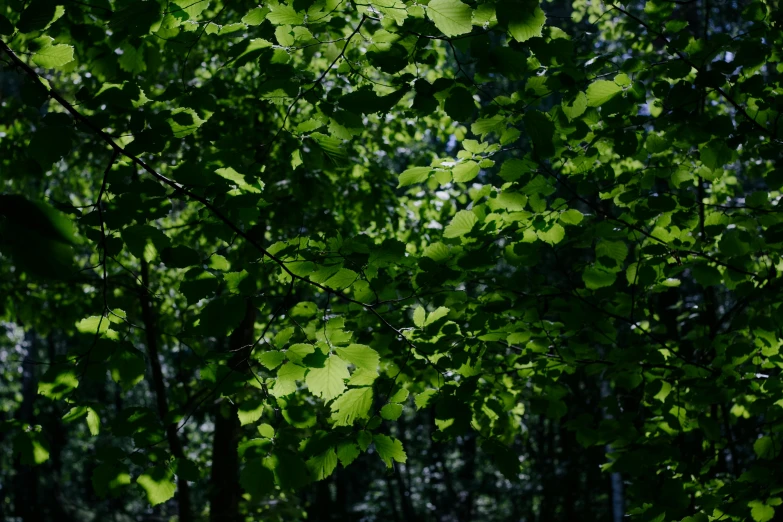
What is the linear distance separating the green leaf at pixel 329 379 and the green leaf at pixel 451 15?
100 cm

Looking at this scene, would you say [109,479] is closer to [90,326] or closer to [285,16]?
[90,326]

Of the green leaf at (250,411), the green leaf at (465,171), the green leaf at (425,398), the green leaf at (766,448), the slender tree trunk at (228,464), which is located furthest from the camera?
the slender tree trunk at (228,464)

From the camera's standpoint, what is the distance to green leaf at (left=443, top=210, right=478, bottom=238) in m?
2.39

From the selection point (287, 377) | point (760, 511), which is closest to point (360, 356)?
point (287, 377)

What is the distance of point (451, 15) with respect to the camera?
149cm

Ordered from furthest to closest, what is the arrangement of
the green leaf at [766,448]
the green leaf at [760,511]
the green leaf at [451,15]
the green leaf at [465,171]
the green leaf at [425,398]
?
the green leaf at [766,448] < the green leaf at [760,511] < the green leaf at [465,171] < the green leaf at [425,398] < the green leaf at [451,15]

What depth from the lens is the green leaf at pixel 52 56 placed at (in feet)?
6.08

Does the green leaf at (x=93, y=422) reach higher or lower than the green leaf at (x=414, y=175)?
lower

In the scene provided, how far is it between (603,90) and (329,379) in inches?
54.9

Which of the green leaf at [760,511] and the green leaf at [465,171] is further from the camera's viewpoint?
the green leaf at [760,511]

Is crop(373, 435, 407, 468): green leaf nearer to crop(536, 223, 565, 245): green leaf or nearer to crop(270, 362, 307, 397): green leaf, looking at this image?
crop(270, 362, 307, 397): green leaf

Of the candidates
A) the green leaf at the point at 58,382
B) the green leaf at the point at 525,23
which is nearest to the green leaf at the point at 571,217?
the green leaf at the point at 525,23

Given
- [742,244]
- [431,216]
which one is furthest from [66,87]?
[742,244]

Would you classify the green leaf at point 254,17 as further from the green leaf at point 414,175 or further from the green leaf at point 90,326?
the green leaf at point 90,326
